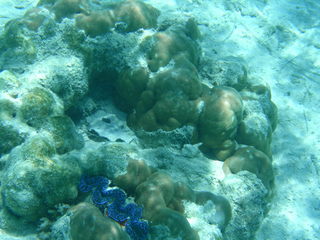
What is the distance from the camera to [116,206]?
288 cm

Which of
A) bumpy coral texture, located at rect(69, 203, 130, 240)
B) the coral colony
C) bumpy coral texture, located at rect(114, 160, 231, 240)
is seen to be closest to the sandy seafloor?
bumpy coral texture, located at rect(114, 160, 231, 240)

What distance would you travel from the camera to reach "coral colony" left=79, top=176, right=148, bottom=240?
2.78 metres

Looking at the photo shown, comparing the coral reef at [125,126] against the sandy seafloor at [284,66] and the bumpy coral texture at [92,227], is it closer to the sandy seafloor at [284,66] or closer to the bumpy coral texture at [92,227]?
the bumpy coral texture at [92,227]

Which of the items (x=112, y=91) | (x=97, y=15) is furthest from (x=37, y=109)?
(x=97, y=15)

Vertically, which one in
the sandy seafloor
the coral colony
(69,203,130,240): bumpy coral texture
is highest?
(69,203,130,240): bumpy coral texture

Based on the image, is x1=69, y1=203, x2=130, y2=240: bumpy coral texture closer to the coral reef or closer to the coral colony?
the coral reef

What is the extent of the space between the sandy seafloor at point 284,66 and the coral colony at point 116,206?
2278 millimetres

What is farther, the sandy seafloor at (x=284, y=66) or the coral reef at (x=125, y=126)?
the sandy seafloor at (x=284, y=66)

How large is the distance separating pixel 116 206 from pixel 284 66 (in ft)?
19.0

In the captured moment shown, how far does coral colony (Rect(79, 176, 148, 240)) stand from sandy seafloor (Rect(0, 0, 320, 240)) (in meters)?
2.28

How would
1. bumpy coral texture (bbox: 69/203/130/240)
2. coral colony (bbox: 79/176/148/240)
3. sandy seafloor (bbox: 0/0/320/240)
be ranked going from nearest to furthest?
bumpy coral texture (bbox: 69/203/130/240), coral colony (bbox: 79/176/148/240), sandy seafloor (bbox: 0/0/320/240)

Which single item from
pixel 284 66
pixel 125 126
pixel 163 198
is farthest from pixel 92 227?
pixel 284 66

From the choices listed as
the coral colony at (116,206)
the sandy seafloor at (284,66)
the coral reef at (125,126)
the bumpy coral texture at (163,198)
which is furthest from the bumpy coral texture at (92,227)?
the sandy seafloor at (284,66)

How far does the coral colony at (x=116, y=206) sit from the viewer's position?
109 inches
